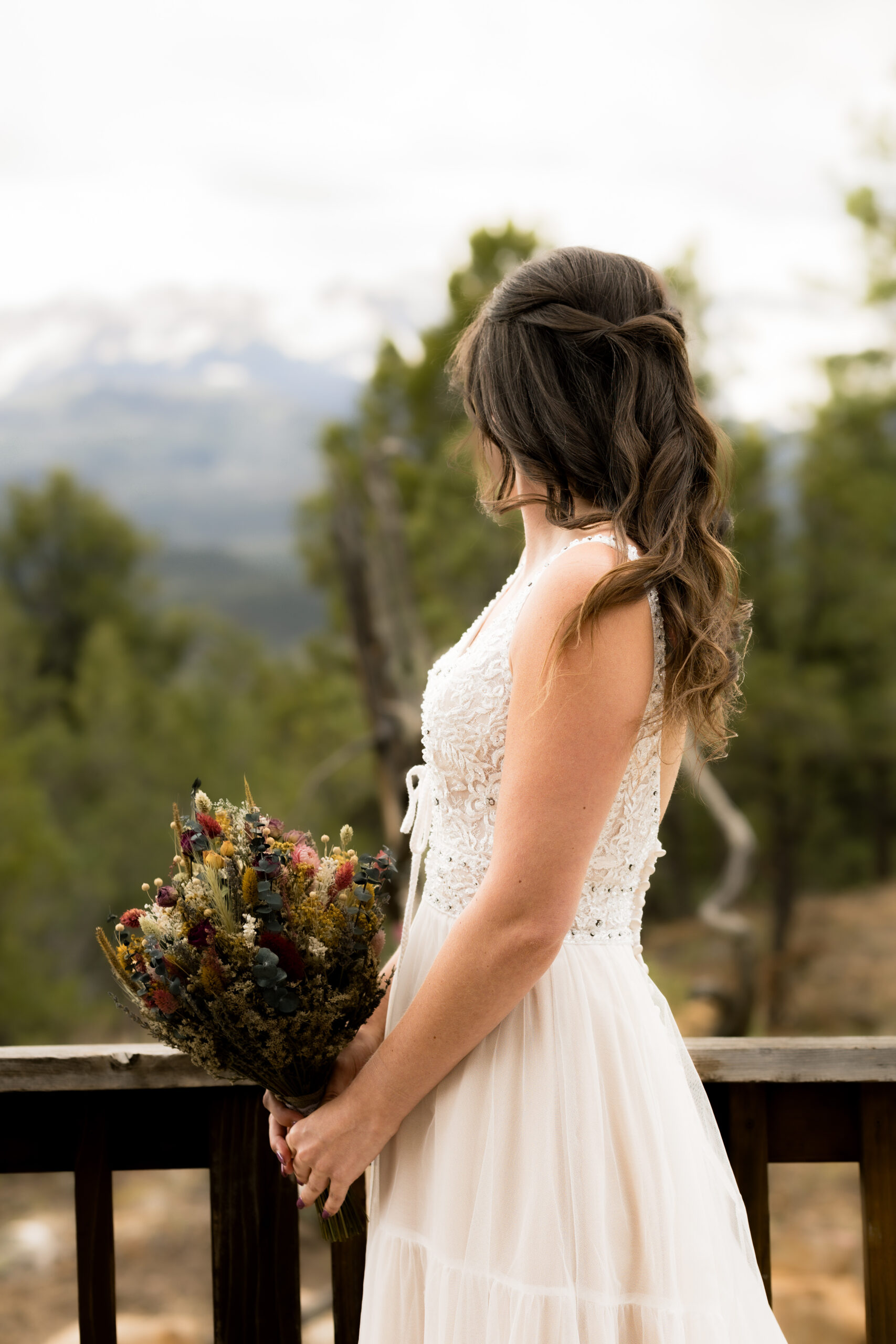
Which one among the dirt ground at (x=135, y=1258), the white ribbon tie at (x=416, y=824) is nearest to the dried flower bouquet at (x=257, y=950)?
the white ribbon tie at (x=416, y=824)

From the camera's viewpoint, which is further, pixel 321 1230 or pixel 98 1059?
pixel 98 1059

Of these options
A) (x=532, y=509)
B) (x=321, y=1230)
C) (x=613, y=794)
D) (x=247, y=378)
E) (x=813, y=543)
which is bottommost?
(x=321, y=1230)

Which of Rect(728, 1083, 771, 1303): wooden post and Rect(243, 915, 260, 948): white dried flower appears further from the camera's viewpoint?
Rect(728, 1083, 771, 1303): wooden post

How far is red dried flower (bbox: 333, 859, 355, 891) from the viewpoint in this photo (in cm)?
109

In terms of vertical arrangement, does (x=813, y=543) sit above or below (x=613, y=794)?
above

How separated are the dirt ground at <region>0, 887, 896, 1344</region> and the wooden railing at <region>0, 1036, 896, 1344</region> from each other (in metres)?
4.37

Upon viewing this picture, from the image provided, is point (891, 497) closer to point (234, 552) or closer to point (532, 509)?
point (532, 509)

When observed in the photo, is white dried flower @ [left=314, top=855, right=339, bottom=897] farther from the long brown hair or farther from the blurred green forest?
the blurred green forest

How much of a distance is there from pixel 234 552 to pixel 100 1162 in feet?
110

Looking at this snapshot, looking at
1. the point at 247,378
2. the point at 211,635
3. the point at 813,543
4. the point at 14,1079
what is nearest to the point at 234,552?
the point at 211,635

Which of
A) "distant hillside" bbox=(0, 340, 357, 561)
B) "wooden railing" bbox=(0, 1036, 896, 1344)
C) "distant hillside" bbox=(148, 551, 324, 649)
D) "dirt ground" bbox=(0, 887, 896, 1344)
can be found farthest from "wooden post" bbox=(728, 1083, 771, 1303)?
"distant hillside" bbox=(0, 340, 357, 561)

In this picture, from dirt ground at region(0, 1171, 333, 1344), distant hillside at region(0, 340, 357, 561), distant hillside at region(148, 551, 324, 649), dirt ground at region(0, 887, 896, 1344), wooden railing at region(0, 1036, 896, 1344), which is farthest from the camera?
distant hillside at region(0, 340, 357, 561)

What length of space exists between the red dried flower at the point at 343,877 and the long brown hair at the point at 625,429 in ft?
1.25

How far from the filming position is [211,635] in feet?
57.0
